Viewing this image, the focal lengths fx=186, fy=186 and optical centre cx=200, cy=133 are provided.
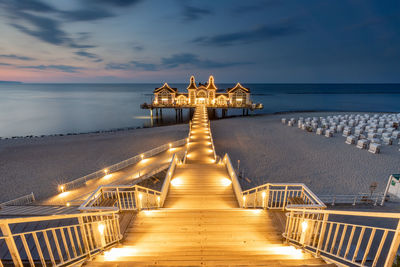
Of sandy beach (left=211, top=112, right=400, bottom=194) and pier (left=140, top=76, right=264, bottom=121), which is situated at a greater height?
Result: pier (left=140, top=76, right=264, bottom=121)

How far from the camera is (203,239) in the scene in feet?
16.0

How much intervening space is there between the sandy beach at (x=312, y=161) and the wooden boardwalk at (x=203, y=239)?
683 cm

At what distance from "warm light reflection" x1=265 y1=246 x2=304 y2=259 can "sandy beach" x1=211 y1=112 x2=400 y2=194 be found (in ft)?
26.5

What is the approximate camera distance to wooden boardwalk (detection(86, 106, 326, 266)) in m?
3.88

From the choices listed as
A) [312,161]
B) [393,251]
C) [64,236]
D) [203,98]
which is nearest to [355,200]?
[312,161]

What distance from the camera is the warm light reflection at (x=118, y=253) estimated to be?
3973 millimetres

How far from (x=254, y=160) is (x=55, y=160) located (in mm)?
18833

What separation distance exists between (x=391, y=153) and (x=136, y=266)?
2271 centimetres

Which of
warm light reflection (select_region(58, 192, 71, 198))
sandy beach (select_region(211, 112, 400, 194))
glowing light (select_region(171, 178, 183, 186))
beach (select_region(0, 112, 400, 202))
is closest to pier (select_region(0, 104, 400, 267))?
glowing light (select_region(171, 178, 183, 186))

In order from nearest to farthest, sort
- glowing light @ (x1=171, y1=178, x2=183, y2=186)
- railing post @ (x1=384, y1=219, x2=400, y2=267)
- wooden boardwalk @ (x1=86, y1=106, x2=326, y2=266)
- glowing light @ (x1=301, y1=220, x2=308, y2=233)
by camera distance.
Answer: railing post @ (x1=384, y1=219, x2=400, y2=267), wooden boardwalk @ (x1=86, y1=106, x2=326, y2=266), glowing light @ (x1=301, y1=220, x2=308, y2=233), glowing light @ (x1=171, y1=178, x2=183, y2=186)

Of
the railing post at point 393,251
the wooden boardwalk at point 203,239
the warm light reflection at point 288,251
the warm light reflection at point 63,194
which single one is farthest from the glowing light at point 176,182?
the warm light reflection at point 63,194

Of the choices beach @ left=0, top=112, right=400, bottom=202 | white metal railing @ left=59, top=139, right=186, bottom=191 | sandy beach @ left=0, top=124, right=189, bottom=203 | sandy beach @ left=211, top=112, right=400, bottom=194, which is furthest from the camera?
sandy beach @ left=0, top=124, right=189, bottom=203

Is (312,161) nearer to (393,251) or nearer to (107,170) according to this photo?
(393,251)

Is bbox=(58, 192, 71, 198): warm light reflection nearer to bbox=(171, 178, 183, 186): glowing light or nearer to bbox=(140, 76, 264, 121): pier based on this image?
bbox=(171, 178, 183, 186): glowing light
